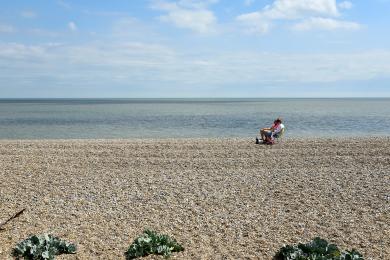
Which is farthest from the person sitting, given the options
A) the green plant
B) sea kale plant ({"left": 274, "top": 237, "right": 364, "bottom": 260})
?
the green plant

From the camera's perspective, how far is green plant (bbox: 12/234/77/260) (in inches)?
273

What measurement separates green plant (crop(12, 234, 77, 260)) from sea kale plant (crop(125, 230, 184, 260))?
96cm

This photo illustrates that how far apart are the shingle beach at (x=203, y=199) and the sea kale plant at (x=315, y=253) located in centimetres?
37

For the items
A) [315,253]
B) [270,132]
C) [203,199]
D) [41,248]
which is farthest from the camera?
[270,132]

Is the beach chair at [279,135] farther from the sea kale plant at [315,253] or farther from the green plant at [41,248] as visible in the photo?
the green plant at [41,248]

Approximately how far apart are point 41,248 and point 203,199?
13.4ft

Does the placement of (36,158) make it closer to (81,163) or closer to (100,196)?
(81,163)

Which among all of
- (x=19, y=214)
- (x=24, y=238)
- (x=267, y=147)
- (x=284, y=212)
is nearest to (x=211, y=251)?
(x=284, y=212)

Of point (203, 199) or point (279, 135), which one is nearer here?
point (203, 199)

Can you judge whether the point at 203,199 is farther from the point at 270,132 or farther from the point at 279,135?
the point at 279,135

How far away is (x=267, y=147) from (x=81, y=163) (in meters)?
7.58

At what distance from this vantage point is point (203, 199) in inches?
403

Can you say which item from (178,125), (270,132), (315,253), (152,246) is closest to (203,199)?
(152,246)

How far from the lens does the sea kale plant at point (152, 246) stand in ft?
23.1
